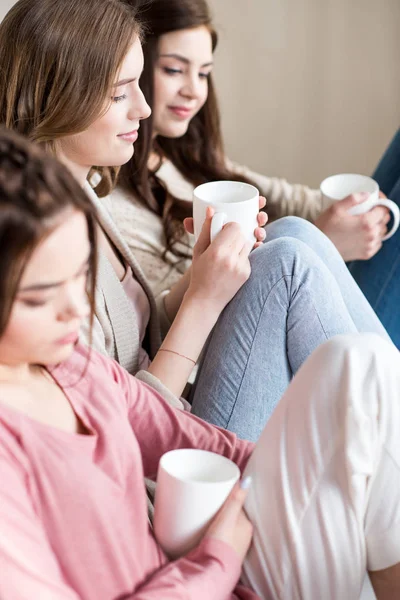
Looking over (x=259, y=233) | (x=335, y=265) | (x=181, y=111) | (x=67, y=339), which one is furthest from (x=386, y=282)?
(x=67, y=339)

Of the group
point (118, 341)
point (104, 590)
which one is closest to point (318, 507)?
point (104, 590)

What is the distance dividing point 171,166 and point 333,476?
45.1 inches

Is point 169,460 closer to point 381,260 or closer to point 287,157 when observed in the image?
point 381,260

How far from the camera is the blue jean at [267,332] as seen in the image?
1.20 meters

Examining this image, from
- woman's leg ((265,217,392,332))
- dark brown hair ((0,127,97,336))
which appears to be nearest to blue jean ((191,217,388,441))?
woman's leg ((265,217,392,332))

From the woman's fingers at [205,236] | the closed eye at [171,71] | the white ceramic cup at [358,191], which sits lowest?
the white ceramic cup at [358,191]

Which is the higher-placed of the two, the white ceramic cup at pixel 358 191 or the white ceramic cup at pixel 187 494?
the white ceramic cup at pixel 358 191

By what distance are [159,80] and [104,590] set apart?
45.2 inches

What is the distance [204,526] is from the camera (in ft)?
2.99

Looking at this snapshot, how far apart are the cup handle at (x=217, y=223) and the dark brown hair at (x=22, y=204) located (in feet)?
1.50

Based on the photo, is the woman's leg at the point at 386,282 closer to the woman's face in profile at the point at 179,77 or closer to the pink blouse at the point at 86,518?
the woman's face in profile at the point at 179,77

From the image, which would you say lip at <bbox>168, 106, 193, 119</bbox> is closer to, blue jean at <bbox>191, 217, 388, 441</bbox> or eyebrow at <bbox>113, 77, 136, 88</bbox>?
eyebrow at <bbox>113, 77, 136, 88</bbox>

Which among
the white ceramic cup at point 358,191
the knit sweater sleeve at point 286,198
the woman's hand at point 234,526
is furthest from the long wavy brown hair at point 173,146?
the woman's hand at point 234,526

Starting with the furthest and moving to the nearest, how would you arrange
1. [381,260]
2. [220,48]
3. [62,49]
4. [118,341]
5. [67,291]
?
[220,48]
[381,260]
[118,341]
[62,49]
[67,291]
